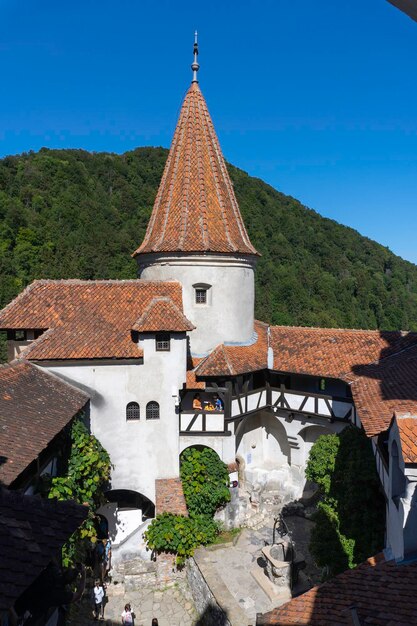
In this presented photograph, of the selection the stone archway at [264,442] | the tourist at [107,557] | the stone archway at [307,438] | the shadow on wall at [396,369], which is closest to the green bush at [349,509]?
the shadow on wall at [396,369]

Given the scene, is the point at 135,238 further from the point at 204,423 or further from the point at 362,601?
the point at 362,601

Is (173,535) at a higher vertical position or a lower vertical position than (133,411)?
lower

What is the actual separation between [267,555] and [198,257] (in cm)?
996

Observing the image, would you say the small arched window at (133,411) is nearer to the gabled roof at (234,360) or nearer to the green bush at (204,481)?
the green bush at (204,481)

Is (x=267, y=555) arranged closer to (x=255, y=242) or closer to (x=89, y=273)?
(x=89, y=273)

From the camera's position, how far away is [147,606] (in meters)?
12.7

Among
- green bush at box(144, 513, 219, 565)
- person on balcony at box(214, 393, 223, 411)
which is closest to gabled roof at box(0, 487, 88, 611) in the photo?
green bush at box(144, 513, 219, 565)

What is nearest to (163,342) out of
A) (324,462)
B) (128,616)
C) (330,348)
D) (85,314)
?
(85,314)

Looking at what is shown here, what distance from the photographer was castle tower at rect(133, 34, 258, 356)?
16828 mm

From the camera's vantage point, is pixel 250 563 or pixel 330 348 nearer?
pixel 250 563

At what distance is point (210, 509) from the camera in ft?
48.8

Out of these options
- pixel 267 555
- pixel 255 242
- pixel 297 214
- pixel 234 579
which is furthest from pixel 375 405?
pixel 297 214

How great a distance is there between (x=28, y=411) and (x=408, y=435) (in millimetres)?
8205

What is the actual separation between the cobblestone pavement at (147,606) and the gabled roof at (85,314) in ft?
22.7
